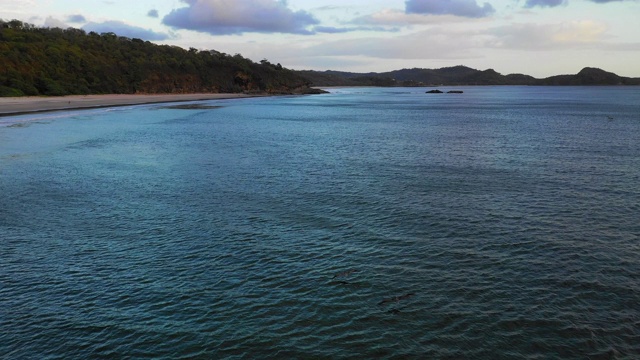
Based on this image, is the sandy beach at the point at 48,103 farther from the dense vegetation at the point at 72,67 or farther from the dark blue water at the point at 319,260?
the dark blue water at the point at 319,260

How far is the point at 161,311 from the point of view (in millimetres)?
14070

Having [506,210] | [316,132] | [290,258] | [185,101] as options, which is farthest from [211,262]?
[185,101]

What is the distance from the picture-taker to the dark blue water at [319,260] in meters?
12.8

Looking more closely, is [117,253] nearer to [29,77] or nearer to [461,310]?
[461,310]

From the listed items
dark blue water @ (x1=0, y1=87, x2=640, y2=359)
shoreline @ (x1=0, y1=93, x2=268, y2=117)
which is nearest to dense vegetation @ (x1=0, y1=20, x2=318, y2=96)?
shoreline @ (x1=0, y1=93, x2=268, y2=117)

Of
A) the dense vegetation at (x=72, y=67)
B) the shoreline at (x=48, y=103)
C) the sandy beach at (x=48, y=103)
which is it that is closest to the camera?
the shoreline at (x=48, y=103)

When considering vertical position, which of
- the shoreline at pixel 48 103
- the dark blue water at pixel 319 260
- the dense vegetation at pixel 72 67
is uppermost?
the dense vegetation at pixel 72 67

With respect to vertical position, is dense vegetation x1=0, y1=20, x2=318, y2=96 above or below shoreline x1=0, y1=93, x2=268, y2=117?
above

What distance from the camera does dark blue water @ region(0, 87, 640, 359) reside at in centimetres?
1276

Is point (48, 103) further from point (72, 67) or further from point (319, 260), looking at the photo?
point (319, 260)

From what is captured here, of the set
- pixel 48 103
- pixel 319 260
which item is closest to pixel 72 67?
pixel 48 103

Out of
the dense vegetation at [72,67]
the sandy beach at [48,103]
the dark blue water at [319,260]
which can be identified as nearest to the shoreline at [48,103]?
the sandy beach at [48,103]

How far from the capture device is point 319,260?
18.1m

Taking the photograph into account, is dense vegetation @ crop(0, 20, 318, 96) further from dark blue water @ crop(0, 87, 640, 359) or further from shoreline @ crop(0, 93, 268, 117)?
dark blue water @ crop(0, 87, 640, 359)
